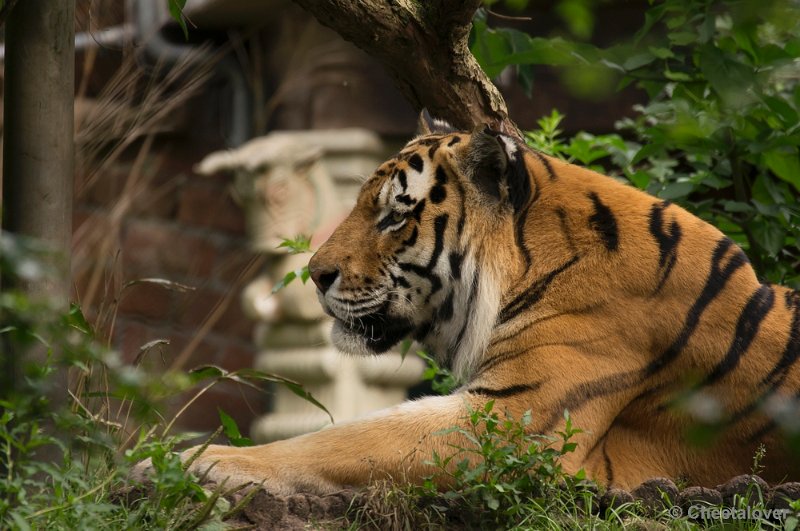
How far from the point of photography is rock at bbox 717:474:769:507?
7.43 feet

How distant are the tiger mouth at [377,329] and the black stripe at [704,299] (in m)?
0.72

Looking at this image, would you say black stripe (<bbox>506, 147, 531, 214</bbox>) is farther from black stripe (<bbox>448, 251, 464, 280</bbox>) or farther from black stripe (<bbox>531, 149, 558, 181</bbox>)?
black stripe (<bbox>448, 251, 464, 280</bbox>)

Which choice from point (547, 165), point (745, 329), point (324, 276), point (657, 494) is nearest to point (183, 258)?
point (324, 276)

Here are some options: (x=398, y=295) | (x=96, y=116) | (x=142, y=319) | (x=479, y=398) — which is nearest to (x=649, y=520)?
(x=479, y=398)

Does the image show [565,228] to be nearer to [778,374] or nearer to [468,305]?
[468,305]

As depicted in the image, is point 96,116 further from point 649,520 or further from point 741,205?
point 649,520

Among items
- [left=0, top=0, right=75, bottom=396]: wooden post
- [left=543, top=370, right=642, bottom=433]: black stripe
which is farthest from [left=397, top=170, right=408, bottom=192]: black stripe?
[left=0, top=0, right=75, bottom=396]: wooden post

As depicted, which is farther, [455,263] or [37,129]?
[455,263]

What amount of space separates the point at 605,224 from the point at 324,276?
76 cm

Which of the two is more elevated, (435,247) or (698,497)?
(435,247)

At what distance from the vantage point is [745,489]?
228 centimetres

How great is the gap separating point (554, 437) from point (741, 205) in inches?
53.9

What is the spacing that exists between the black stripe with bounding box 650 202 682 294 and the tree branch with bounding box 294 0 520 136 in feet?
2.37

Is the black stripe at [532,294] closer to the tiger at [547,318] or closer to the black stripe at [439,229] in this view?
the tiger at [547,318]
